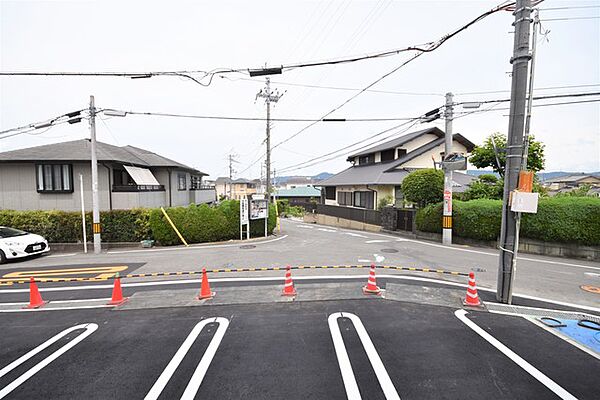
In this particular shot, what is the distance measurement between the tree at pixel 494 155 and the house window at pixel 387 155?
608cm

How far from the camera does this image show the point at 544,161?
20266 millimetres

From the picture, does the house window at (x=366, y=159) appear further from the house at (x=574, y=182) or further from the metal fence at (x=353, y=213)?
the house at (x=574, y=182)

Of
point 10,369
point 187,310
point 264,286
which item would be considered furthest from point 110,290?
point 264,286

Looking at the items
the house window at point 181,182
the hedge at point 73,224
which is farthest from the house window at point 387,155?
the hedge at point 73,224

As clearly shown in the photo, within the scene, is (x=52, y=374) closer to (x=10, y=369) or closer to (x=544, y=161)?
(x=10, y=369)

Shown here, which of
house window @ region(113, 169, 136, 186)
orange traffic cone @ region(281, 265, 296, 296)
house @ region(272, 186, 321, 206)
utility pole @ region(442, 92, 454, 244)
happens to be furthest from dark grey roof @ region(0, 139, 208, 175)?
house @ region(272, 186, 321, 206)

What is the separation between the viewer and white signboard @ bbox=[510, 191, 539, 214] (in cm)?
546

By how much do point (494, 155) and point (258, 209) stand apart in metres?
18.0

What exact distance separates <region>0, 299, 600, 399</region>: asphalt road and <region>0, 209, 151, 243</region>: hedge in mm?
9062

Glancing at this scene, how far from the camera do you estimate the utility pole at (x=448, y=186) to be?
514 inches

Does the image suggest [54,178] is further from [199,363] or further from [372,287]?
[372,287]

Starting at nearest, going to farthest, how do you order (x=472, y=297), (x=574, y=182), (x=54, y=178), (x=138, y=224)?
(x=472, y=297)
(x=138, y=224)
(x=54, y=178)
(x=574, y=182)

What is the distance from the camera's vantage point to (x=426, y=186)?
49.7 ft

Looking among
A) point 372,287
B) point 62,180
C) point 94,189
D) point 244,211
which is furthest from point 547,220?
point 62,180
